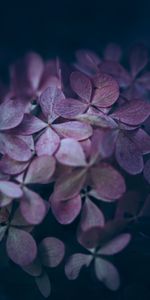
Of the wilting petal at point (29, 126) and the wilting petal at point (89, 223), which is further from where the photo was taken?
the wilting petal at point (29, 126)

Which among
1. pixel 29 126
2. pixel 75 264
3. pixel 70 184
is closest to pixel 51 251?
pixel 75 264

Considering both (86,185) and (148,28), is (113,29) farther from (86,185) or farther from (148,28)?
(86,185)

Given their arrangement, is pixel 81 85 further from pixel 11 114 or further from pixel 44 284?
pixel 44 284

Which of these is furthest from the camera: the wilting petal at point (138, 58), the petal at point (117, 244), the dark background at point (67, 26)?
the dark background at point (67, 26)

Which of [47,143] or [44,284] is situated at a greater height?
[47,143]

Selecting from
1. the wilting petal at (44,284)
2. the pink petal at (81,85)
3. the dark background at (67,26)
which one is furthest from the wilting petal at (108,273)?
the dark background at (67,26)

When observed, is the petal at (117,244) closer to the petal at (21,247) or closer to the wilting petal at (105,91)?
the petal at (21,247)

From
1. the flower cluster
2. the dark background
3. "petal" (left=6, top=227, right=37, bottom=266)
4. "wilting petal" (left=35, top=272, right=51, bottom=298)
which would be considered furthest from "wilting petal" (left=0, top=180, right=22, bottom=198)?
the dark background
